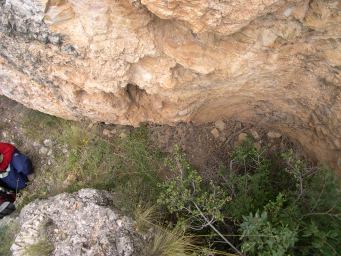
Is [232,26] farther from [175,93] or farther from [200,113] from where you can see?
[200,113]

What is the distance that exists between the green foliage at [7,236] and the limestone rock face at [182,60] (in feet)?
3.42

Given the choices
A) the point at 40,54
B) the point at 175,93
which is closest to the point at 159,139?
the point at 175,93

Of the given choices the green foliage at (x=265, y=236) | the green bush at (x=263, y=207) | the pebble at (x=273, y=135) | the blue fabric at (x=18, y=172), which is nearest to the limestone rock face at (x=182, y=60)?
the pebble at (x=273, y=135)

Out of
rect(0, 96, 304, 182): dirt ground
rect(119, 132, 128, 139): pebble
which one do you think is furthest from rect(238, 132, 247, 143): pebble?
rect(119, 132, 128, 139): pebble

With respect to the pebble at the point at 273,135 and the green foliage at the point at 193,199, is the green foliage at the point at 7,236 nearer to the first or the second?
the green foliage at the point at 193,199

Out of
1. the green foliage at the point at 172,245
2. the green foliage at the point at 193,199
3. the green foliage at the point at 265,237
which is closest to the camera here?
the green foliage at the point at 265,237

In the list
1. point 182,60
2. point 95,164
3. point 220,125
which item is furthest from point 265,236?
point 95,164

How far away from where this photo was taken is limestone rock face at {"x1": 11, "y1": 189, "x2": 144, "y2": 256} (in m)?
2.78

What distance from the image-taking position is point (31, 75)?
9.96 feet

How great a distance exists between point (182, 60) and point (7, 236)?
202 centimetres

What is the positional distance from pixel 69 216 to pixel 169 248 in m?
0.82

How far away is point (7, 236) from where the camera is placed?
10.4ft

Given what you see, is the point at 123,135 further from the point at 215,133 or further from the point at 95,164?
the point at 215,133

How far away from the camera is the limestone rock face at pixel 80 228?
278cm
